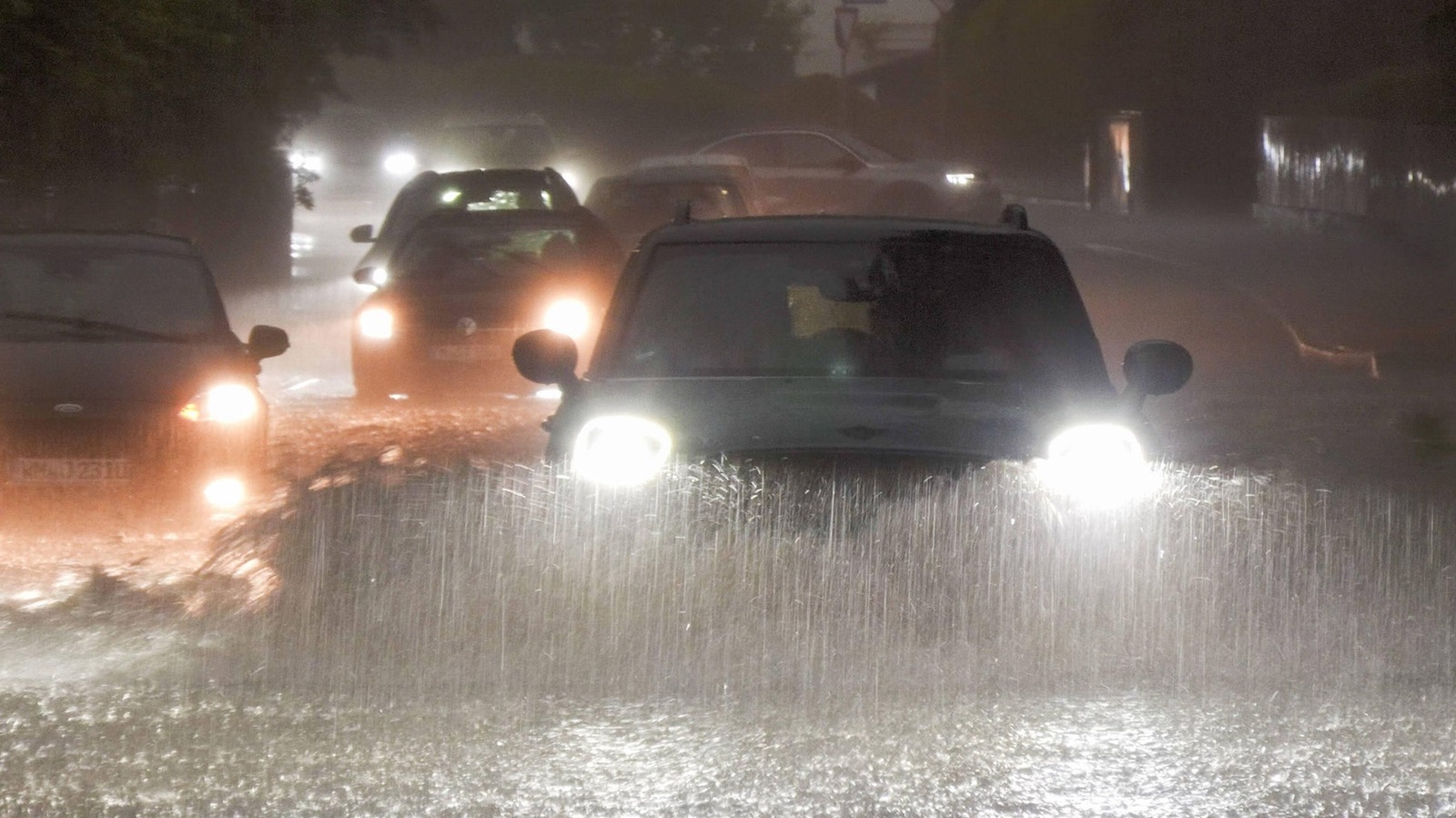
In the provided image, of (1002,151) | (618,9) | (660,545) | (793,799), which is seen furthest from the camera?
(618,9)

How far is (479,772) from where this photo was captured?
20.2ft

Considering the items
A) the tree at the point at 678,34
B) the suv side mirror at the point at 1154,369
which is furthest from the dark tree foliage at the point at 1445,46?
the tree at the point at 678,34

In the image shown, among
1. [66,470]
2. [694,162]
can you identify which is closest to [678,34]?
[694,162]

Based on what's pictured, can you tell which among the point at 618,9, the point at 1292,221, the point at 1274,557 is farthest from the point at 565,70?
the point at 1274,557

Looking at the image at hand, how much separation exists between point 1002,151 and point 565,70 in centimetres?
2306

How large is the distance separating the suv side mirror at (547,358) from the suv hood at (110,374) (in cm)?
354

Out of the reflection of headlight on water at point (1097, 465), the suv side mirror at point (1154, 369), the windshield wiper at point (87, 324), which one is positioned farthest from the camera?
the windshield wiper at point (87, 324)

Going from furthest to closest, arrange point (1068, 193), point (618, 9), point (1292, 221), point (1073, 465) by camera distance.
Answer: point (618, 9) → point (1068, 193) → point (1292, 221) → point (1073, 465)

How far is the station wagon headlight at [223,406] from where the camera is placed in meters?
11.1

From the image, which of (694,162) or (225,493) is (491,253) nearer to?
(225,493)

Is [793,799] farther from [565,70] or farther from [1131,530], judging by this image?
[565,70]

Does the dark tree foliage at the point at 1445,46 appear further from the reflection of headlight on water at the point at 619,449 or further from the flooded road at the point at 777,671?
the reflection of headlight on water at the point at 619,449

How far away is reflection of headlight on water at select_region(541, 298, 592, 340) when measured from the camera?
1658 centimetres

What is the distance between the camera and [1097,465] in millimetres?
6863
